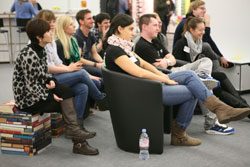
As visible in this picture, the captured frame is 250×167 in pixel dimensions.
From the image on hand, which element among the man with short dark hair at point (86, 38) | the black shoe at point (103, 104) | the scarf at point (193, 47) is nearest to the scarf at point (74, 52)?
the man with short dark hair at point (86, 38)

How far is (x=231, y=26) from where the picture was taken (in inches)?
201

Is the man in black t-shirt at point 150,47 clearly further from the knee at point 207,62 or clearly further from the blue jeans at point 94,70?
the blue jeans at point 94,70

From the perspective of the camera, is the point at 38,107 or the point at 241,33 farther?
the point at 241,33

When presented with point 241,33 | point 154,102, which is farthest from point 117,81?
point 241,33

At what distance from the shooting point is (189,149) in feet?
9.57

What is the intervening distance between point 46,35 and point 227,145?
1727 mm

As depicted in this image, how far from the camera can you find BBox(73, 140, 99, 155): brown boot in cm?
283

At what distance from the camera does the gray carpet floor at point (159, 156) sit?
2645mm

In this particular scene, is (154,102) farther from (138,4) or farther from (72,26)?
(138,4)

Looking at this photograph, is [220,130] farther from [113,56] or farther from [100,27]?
[100,27]

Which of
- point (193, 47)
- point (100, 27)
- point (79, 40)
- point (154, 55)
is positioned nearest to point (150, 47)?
point (154, 55)

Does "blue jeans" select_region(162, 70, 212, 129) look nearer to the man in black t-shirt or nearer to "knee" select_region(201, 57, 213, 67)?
the man in black t-shirt

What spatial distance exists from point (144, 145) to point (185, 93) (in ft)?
1.70

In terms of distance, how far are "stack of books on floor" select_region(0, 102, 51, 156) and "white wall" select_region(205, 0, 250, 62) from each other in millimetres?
3179
